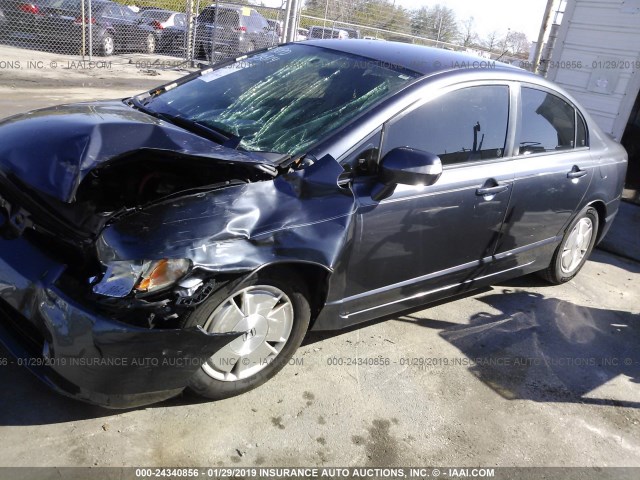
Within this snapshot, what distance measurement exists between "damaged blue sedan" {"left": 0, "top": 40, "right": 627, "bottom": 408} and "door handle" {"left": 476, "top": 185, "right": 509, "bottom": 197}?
1 centimetres

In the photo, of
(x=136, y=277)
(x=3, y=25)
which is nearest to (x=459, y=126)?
(x=136, y=277)

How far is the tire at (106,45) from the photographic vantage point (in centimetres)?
1380

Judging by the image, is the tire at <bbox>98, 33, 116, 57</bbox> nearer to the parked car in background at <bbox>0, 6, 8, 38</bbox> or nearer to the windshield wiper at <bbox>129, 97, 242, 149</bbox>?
the parked car in background at <bbox>0, 6, 8, 38</bbox>

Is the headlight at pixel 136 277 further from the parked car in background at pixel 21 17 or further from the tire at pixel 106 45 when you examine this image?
the tire at pixel 106 45

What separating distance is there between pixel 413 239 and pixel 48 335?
194 centimetres

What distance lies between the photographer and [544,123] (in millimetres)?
4125

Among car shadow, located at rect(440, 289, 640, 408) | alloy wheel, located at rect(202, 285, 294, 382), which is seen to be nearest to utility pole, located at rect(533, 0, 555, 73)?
car shadow, located at rect(440, 289, 640, 408)

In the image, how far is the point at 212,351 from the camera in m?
2.54

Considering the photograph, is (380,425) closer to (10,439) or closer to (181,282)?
(181,282)

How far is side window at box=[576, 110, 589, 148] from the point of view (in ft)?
14.8

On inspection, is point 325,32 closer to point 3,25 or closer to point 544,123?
point 3,25

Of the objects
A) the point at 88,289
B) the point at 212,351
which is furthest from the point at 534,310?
the point at 88,289

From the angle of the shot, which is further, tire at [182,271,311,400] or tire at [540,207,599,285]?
tire at [540,207,599,285]

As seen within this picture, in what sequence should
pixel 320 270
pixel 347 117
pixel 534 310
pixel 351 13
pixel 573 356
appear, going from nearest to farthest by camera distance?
1. pixel 320 270
2. pixel 347 117
3. pixel 573 356
4. pixel 534 310
5. pixel 351 13
